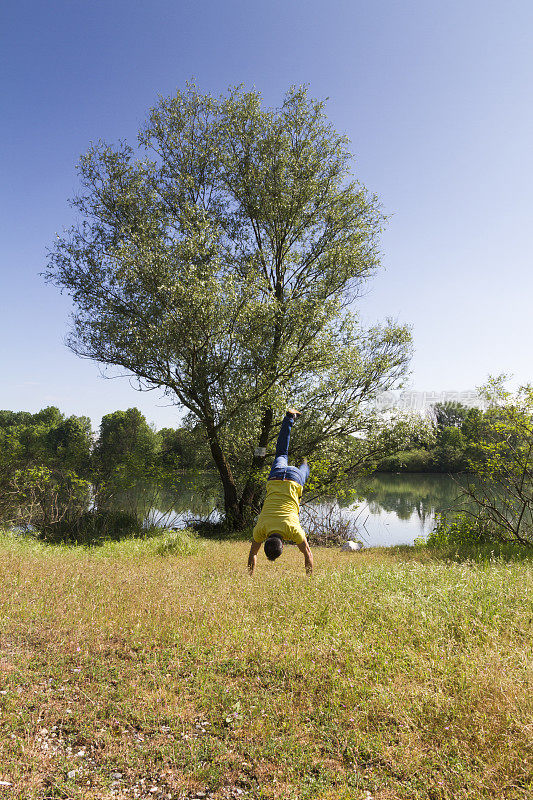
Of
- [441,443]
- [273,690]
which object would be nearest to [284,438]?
[273,690]

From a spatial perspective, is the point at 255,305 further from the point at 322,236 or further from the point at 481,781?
the point at 481,781

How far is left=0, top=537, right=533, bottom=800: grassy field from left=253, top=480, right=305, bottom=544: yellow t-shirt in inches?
39.5

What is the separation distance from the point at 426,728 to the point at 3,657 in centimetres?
458

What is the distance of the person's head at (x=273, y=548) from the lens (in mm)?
7067

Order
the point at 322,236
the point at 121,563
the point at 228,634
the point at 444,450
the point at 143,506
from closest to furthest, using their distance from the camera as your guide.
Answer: the point at 228,634, the point at 121,563, the point at 143,506, the point at 322,236, the point at 444,450

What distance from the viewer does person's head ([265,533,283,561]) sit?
707cm

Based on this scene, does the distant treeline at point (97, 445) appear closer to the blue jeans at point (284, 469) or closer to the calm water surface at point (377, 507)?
the calm water surface at point (377, 507)

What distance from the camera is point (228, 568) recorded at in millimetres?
8922

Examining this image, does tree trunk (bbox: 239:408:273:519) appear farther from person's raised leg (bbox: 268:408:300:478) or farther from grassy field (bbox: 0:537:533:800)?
grassy field (bbox: 0:537:533:800)

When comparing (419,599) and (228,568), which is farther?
(228,568)

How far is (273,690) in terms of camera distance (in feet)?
14.2

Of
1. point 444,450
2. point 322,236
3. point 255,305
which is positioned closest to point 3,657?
point 255,305

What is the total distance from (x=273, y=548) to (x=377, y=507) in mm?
26422

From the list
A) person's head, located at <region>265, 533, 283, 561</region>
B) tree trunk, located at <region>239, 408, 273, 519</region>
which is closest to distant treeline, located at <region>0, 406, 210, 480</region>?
tree trunk, located at <region>239, 408, 273, 519</region>
